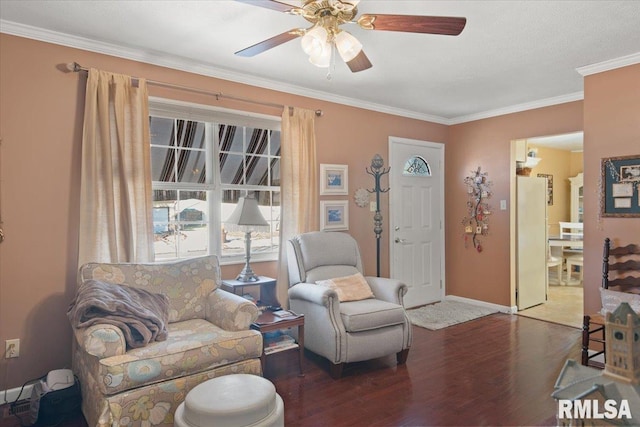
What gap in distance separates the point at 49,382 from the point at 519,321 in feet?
14.2

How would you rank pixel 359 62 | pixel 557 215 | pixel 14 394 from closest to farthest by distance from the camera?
pixel 359 62 → pixel 14 394 → pixel 557 215

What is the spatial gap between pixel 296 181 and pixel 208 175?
81 centimetres

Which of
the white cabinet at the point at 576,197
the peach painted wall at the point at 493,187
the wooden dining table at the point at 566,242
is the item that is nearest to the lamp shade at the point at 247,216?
the peach painted wall at the point at 493,187

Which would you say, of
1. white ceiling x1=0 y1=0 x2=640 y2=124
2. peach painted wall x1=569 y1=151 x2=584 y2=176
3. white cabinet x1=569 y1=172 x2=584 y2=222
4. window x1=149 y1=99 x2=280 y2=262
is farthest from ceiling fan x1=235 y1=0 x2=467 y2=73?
peach painted wall x1=569 y1=151 x2=584 y2=176

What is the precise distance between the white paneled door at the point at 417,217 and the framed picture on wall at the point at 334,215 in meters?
0.72

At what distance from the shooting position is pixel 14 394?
2596 millimetres

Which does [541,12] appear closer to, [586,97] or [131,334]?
[586,97]

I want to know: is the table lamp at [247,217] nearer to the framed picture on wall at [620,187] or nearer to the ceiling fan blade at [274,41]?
the ceiling fan blade at [274,41]

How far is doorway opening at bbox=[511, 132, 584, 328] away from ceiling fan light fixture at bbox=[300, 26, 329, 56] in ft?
11.5

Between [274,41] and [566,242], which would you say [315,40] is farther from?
[566,242]

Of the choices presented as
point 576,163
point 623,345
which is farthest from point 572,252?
point 623,345

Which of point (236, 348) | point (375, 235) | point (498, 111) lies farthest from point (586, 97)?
point (236, 348)

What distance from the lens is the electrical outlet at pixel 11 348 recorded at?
2.59 meters

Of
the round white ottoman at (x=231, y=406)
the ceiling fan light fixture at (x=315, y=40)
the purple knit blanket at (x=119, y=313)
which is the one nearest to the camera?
the round white ottoman at (x=231, y=406)
